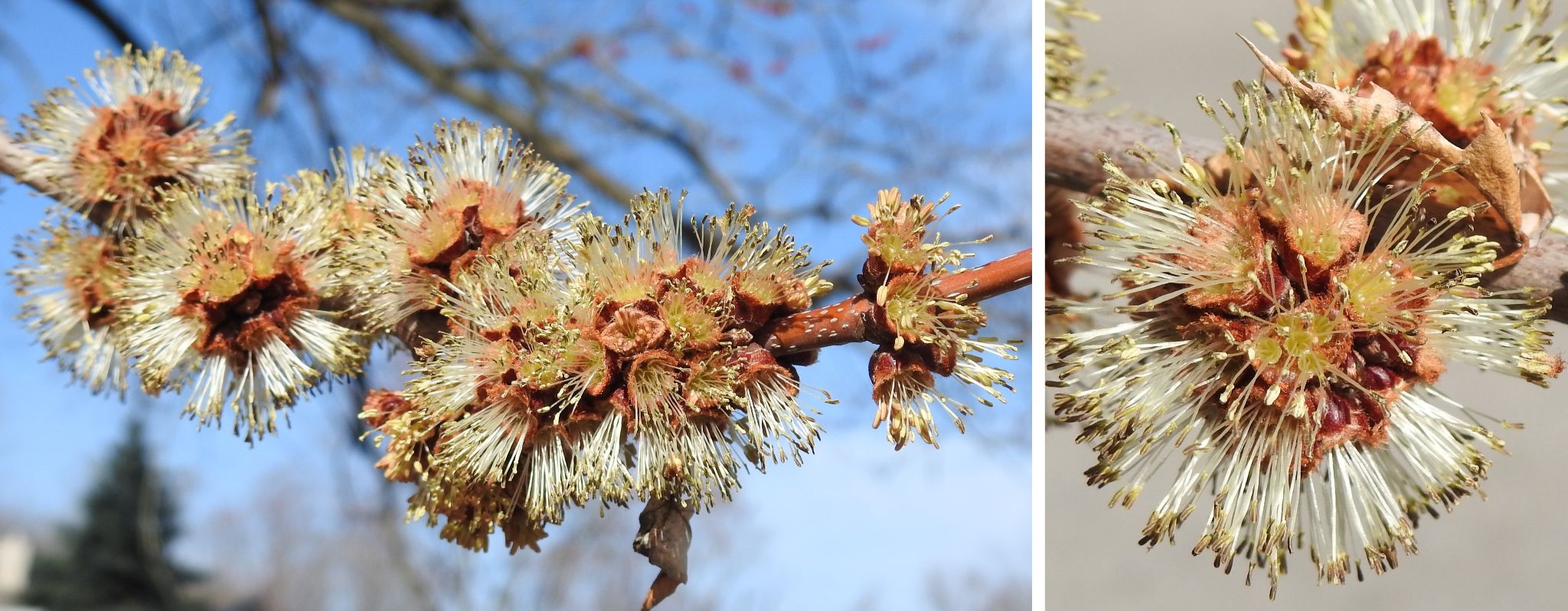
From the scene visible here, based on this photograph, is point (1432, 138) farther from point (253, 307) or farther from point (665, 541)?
point (253, 307)

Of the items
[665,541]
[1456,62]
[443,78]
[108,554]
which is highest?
[443,78]

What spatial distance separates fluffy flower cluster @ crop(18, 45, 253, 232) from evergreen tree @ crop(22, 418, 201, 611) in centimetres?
473

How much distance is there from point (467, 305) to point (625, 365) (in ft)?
0.26

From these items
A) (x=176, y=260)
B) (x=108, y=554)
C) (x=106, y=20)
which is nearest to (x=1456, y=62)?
(x=176, y=260)

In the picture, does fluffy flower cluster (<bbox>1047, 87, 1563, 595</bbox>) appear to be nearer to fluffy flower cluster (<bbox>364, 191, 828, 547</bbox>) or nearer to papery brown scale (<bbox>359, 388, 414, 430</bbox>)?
fluffy flower cluster (<bbox>364, 191, 828, 547</bbox>)

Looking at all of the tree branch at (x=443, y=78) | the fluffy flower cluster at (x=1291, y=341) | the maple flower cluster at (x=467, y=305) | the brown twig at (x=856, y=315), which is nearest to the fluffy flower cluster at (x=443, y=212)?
the maple flower cluster at (x=467, y=305)

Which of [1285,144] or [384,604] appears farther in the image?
[384,604]

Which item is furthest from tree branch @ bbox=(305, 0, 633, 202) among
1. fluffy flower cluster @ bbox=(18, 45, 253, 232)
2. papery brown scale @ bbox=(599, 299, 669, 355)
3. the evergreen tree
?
the evergreen tree

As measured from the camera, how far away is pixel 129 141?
0.63m

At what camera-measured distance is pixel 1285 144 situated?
0.40 metres

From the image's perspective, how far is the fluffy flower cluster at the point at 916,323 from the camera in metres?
0.39

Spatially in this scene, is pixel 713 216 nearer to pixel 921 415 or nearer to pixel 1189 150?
pixel 921 415

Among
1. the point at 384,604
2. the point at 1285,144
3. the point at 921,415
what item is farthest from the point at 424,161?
the point at 384,604

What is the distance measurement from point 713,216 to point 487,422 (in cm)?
12
